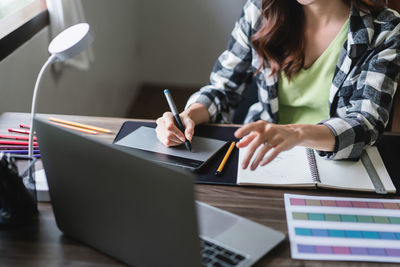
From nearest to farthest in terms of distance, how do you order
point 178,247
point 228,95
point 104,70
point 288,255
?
point 178,247, point 288,255, point 228,95, point 104,70

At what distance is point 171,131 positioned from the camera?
1159 mm

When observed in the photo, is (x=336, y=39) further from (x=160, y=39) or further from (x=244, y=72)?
(x=160, y=39)

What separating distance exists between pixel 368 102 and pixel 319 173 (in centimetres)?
28

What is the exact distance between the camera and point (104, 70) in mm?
2707

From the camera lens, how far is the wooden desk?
79 centimetres

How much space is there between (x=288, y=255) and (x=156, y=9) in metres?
2.75

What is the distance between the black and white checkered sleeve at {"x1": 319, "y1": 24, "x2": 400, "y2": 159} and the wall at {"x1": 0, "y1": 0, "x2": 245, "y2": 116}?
1194 millimetres

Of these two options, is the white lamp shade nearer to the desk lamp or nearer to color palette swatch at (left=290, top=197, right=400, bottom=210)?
the desk lamp

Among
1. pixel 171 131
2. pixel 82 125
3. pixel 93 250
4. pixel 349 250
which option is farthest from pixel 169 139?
pixel 349 250

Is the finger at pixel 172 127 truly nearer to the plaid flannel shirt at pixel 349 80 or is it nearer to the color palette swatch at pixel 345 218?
the plaid flannel shirt at pixel 349 80

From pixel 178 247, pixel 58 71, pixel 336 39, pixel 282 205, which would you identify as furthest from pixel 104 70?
pixel 178 247

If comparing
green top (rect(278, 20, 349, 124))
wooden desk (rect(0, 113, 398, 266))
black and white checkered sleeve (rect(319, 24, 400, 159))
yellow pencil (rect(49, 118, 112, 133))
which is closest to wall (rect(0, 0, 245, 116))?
yellow pencil (rect(49, 118, 112, 133))

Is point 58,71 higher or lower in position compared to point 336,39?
lower

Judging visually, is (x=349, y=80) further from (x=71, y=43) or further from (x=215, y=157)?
(x=71, y=43)
